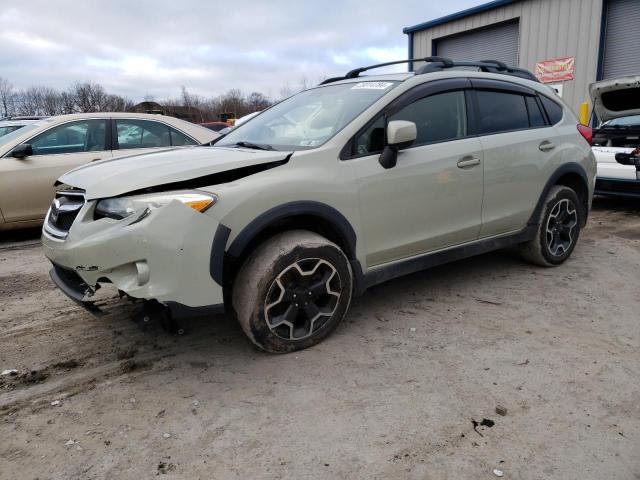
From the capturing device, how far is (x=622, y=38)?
463 inches

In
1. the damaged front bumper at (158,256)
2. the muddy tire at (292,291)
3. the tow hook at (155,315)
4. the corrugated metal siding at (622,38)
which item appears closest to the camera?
the damaged front bumper at (158,256)

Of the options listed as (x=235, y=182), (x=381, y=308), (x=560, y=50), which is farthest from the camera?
(x=560, y=50)

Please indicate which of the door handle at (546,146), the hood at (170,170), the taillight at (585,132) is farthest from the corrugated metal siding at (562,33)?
the hood at (170,170)

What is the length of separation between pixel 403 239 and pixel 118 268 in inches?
71.5

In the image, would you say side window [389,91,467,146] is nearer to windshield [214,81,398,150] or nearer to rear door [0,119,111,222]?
windshield [214,81,398,150]

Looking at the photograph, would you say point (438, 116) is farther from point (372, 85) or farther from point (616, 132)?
point (616, 132)

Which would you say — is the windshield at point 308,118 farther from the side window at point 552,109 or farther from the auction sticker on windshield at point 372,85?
the side window at point 552,109

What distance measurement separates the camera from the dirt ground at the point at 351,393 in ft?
7.00

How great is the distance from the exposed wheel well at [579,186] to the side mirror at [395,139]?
2114mm

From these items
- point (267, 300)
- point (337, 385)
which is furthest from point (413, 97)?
point (337, 385)

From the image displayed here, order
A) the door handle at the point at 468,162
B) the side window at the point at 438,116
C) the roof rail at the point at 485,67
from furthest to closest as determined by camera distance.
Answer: the roof rail at the point at 485,67 < the door handle at the point at 468,162 < the side window at the point at 438,116

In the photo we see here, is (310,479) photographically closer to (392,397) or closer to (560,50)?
(392,397)

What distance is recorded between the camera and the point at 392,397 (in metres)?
2.60

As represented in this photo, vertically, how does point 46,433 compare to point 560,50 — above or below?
below
